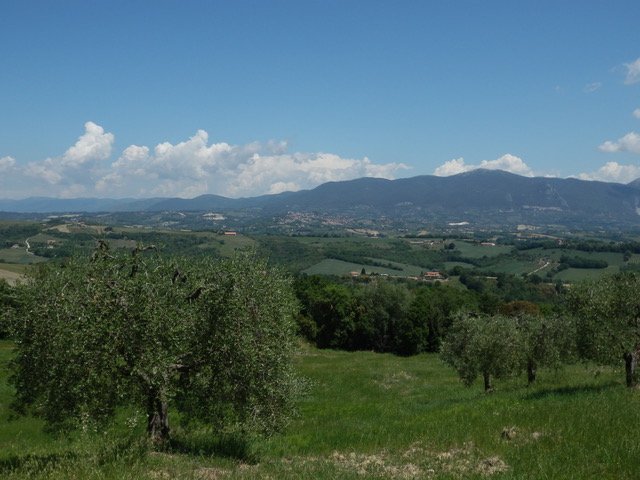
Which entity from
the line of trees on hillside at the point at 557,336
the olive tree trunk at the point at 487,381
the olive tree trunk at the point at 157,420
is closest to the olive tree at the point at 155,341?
the olive tree trunk at the point at 157,420

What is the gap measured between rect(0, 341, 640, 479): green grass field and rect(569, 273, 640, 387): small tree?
5.50 ft

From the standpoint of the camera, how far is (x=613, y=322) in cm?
2434

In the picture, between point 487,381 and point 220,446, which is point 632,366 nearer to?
point 487,381

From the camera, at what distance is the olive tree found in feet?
43.5

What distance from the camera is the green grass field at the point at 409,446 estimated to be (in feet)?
39.3

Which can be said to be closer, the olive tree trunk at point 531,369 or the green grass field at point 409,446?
the green grass field at point 409,446

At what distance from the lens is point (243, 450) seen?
17.0m

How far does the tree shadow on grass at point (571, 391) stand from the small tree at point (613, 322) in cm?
139

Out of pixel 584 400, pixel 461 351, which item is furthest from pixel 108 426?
pixel 461 351


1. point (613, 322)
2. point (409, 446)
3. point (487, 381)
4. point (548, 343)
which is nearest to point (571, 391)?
point (613, 322)

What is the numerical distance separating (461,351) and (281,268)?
72.8 ft

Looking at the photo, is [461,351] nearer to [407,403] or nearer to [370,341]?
[407,403]

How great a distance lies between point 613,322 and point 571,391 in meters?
4.43

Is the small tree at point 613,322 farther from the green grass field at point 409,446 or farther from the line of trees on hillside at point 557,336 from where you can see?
the green grass field at point 409,446
